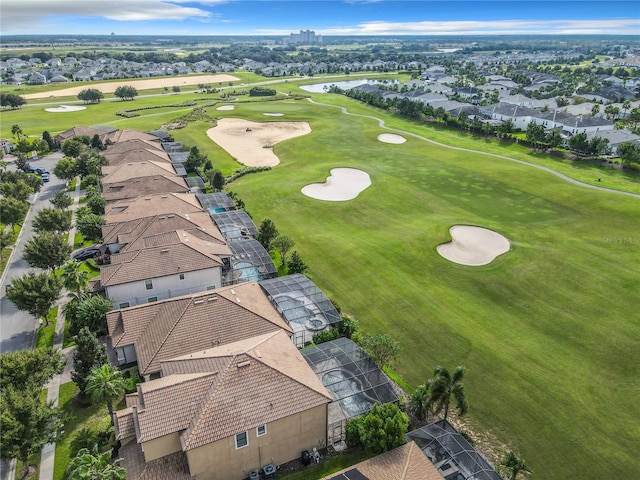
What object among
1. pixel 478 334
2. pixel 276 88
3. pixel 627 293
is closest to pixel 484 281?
pixel 478 334

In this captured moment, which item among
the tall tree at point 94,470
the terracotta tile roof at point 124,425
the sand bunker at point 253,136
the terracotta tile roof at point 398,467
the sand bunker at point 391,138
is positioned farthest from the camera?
the sand bunker at point 391,138

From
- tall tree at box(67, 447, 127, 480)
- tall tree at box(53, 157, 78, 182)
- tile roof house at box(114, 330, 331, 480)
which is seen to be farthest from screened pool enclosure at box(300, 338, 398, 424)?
tall tree at box(53, 157, 78, 182)

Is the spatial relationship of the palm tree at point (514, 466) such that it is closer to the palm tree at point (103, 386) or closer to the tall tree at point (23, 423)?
the palm tree at point (103, 386)

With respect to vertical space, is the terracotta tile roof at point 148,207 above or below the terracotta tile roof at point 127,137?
below

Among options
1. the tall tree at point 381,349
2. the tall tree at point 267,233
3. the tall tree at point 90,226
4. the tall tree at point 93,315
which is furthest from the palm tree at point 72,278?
the tall tree at point 381,349

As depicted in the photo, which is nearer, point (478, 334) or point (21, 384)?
point (21, 384)

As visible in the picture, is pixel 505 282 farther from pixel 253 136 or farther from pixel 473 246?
pixel 253 136

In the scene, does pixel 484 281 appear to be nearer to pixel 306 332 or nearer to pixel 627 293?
pixel 627 293
